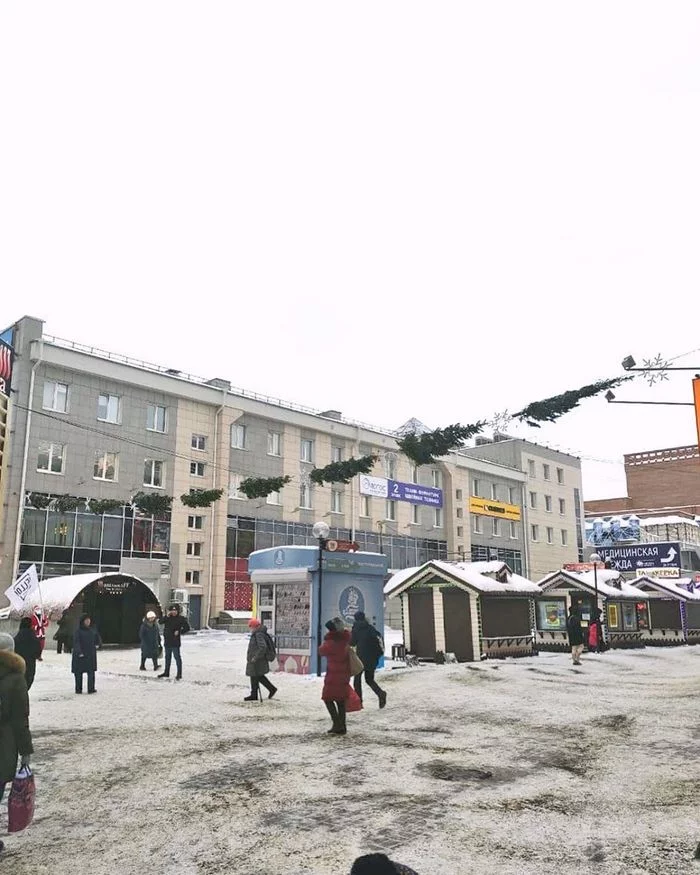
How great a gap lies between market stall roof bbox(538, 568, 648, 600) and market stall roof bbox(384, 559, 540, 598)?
19.0 ft

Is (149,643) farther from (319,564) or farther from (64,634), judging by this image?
(64,634)

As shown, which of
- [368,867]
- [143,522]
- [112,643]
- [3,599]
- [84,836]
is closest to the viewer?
[368,867]

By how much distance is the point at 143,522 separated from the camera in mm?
38094

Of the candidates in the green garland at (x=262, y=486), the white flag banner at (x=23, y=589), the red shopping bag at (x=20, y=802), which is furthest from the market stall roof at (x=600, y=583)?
the red shopping bag at (x=20, y=802)

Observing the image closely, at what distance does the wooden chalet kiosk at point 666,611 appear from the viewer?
112 ft

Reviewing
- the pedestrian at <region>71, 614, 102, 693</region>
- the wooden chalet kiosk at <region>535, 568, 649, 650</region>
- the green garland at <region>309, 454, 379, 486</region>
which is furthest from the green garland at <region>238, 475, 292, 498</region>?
the wooden chalet kiosk at <region>535, 568, 649, 650</region>

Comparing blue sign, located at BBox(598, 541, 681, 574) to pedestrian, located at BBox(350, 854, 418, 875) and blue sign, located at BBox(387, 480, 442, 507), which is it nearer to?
blue sign, located at BBox(387, 480, 442, 507)

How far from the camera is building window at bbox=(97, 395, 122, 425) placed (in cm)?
3788

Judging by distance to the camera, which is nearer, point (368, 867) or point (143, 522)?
point (368, 867)

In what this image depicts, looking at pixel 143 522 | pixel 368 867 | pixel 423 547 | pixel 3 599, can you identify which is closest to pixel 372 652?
pixel 368 867

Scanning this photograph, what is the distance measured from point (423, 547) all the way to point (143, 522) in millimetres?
22558

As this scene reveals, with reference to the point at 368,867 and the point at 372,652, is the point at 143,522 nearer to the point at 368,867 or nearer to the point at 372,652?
the point at 372,652

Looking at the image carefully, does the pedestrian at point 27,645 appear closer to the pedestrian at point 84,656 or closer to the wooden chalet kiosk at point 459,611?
the pedestrian at point 84,656

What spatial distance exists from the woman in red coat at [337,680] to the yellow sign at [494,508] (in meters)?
46.9
